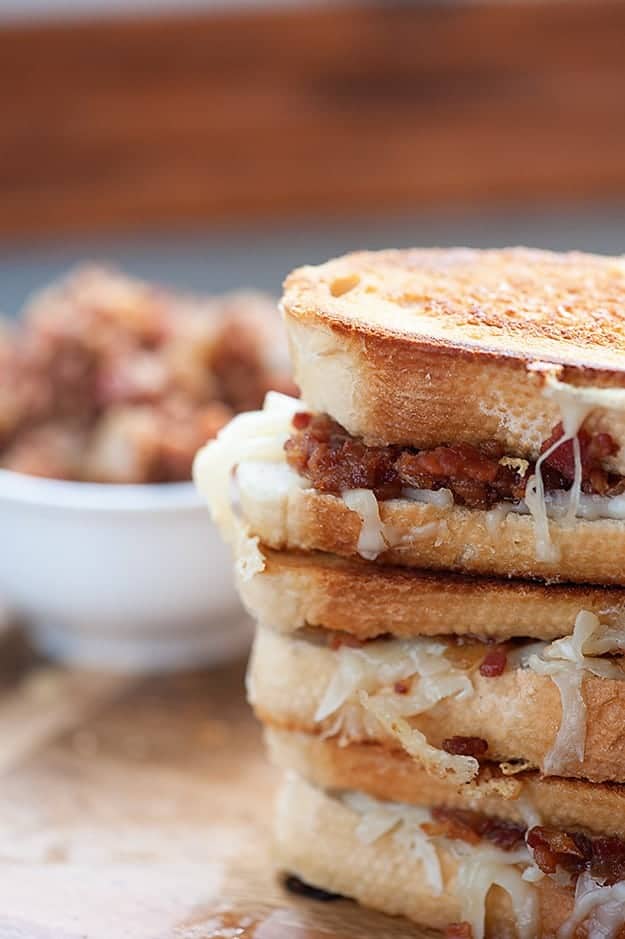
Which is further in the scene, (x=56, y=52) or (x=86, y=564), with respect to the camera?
(x=56, y=52)

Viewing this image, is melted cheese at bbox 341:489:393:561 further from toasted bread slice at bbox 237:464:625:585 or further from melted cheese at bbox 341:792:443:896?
melted cheese at bbox 341:792:443:896

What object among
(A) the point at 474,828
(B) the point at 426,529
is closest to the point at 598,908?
(A) the point at 474,828

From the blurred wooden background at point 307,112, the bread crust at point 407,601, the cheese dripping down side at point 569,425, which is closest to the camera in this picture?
the cheese dripping down side at point 569,425

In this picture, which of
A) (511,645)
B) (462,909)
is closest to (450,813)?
(462,909)

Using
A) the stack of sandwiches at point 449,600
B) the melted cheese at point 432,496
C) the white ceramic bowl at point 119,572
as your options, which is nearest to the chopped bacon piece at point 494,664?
the stack of sandwiches at point 449,600

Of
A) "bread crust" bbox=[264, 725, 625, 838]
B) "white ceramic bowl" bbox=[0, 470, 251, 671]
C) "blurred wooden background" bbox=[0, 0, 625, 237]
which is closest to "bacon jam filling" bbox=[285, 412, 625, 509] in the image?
"bread crust" bbox=[264, 725, 625, 838]

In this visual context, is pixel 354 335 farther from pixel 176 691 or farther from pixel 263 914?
pixel 176 691

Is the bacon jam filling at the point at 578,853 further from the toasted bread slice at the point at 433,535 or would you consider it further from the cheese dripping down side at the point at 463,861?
the toasted bread slice at the point at 433,535

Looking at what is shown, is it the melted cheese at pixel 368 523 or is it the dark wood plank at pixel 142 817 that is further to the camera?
the dark wood plank at pixel 142 817
